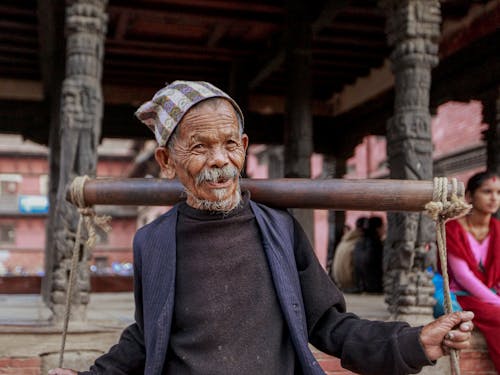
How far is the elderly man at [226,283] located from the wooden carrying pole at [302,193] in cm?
10

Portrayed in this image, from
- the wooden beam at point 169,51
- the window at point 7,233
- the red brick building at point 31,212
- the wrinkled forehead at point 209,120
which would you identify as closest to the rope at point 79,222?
the wrinkled forehead at point 209,120

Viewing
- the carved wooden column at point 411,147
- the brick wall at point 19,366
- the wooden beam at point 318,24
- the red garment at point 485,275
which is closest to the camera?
the brick wall at point 19,366

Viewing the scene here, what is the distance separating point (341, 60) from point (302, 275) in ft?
22.7

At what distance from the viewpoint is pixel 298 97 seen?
674 centimetres

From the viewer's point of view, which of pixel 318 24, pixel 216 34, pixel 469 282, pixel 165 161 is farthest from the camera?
pixel 216 34

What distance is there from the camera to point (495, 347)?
3799 millimetres

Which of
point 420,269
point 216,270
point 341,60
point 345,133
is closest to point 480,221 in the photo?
point 420,269

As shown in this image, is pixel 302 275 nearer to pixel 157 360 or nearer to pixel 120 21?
pixel 157 360

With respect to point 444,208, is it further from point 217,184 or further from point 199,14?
point 199,14

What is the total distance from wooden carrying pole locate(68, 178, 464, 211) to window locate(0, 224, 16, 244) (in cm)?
3174

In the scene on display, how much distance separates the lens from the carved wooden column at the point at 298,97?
21.1 feet

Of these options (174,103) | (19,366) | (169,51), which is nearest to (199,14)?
(169,51)

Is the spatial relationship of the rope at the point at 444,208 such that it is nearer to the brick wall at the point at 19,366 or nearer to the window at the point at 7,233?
the brick wall at the point at 19,366

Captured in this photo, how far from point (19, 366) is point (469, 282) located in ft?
8.80
